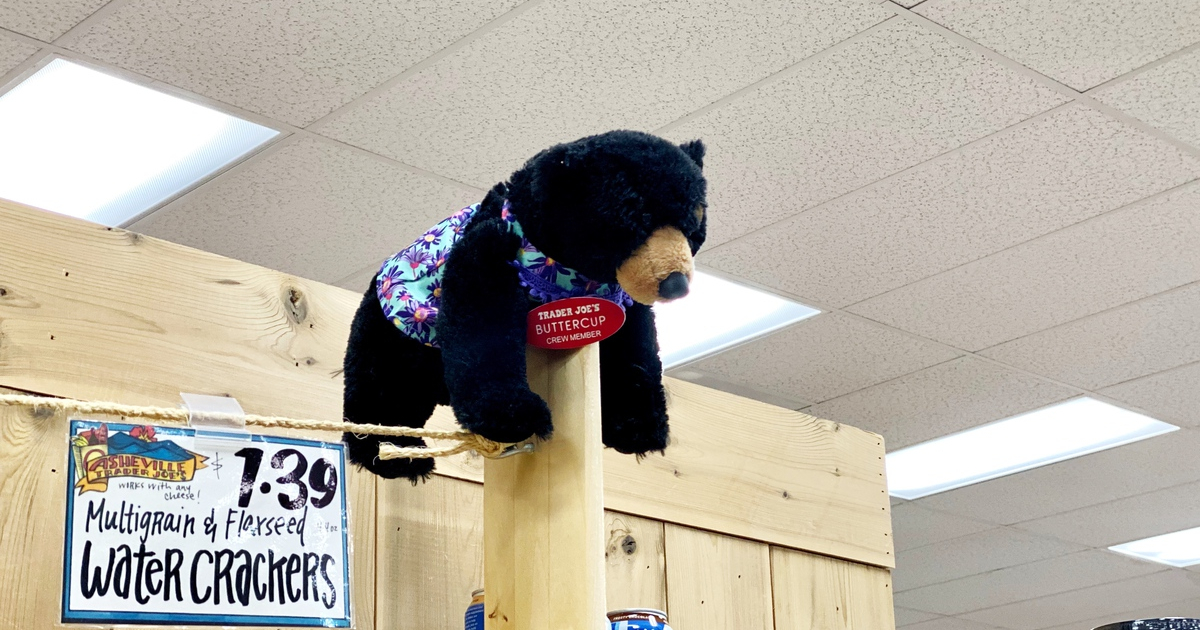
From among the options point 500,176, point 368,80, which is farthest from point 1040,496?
point 368,80

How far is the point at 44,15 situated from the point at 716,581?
1416 mm

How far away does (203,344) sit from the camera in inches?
56.2

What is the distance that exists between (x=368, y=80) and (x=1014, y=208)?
1448 millimetres

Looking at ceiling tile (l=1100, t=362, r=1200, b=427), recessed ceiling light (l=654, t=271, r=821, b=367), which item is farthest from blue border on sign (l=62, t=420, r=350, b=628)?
ceiling tile (l=1100, t=362, r=1200, b=427)

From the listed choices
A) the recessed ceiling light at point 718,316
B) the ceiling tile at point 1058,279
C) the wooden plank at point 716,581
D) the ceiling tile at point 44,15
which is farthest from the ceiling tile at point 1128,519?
the ceiling tile at point 44,15

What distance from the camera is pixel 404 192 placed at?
2682 millimetres

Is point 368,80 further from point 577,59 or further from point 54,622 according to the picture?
point 54,622

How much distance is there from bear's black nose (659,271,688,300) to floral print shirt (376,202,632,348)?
0.07 m

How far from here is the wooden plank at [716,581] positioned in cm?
184

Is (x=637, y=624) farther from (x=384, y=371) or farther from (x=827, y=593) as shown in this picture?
(x=827, y=593)

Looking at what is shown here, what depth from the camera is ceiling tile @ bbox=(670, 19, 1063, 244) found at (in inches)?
89.8

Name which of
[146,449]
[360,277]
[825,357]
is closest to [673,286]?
[146,449]

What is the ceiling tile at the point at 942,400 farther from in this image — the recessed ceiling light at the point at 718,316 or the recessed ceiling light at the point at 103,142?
the recessed ceiling light at the point at 103,142

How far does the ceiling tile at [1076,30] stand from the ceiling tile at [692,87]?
61 millimetres
